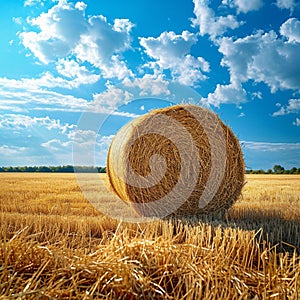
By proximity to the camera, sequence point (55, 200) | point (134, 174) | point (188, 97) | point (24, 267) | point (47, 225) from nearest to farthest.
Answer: point (24, 267) < point (47, 225) < point (134, 174) < point (188, 97) < point (55, 200)

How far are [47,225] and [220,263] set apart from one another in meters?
3.04

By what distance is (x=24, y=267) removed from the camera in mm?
2846

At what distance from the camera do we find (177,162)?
250 inches

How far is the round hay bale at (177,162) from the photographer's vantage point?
614 cm

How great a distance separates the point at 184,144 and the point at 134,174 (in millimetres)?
1027

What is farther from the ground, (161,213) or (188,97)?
(188,97)

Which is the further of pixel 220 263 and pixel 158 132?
pixel 158 132

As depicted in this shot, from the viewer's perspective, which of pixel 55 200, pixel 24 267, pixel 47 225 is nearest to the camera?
pixel 24 267

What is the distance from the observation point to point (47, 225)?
5258 mm

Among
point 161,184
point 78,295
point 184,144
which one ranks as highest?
point 184,144

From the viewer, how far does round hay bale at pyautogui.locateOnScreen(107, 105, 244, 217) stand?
6.14 m

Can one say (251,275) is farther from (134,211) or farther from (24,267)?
(134,211)

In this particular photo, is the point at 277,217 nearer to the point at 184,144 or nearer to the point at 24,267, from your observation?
the point at 184,144

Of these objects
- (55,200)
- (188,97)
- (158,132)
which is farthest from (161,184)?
(55,200)
